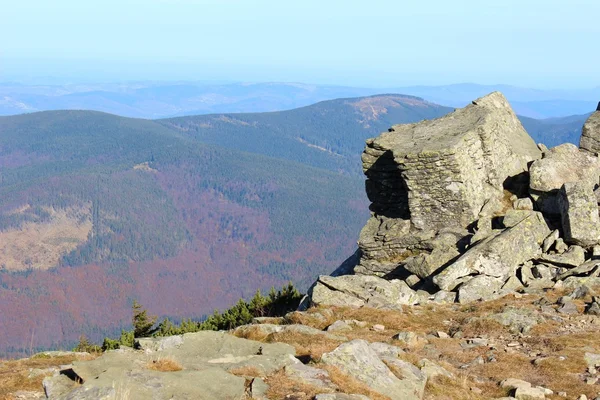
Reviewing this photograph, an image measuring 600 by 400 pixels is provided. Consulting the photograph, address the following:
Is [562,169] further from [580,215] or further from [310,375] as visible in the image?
[310,375]

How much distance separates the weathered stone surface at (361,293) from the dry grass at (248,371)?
14172 millimetres

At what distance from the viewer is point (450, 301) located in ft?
105

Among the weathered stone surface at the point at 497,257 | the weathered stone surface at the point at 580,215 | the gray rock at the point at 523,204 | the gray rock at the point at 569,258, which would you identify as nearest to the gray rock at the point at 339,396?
the weathered stone surface at the point at 497,257

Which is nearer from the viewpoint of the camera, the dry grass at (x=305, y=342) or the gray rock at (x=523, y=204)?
the dry grass at (x=305, y=342)

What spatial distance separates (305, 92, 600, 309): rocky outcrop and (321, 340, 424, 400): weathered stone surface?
40.8 feet

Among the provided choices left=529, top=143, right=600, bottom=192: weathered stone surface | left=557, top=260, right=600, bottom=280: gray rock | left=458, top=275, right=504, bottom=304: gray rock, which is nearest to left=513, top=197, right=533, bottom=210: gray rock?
left=529, top=143, right=600, bottom=192: weathered stone surface

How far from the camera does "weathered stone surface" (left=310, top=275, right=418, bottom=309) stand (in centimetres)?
3156

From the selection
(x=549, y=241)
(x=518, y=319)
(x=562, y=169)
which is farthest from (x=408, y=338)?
(x=562, y=169)

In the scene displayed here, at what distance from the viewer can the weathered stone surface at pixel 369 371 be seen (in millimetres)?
17328

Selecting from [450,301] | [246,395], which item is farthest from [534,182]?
[246,395]

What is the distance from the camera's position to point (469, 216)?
3934 centimetres

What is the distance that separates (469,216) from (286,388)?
1029 inches

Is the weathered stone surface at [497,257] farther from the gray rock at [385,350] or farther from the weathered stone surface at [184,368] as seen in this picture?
the weathered stone surface at [184,368]

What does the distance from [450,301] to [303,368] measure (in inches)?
648
